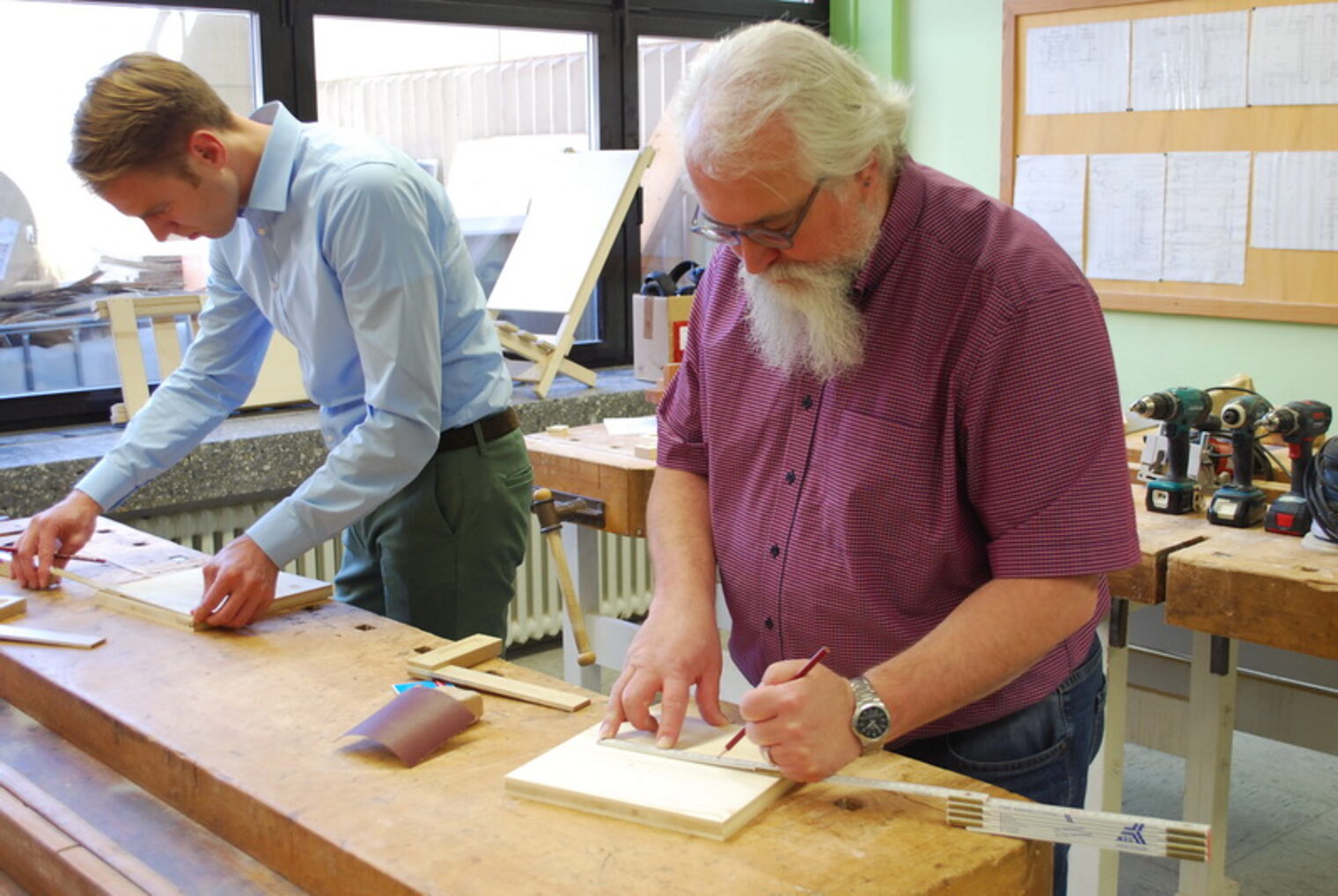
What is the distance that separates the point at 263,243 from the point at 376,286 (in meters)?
0.28

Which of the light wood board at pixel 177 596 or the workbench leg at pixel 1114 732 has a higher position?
the light wood board at pixel 177 596

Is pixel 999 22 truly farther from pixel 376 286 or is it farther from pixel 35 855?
pixel 35 855

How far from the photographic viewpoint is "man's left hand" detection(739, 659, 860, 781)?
45.8 inches

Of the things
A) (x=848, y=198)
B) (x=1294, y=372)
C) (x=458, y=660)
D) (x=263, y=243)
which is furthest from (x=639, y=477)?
(x=1294, y=372)

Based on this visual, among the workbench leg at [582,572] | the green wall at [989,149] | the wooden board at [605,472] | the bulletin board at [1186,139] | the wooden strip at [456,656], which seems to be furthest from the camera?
the green wall at [989,149]

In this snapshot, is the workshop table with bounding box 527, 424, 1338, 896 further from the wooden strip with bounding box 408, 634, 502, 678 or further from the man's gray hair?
the wooden strip with bounding box 408, 634, 502, 678

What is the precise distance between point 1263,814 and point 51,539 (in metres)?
2.66

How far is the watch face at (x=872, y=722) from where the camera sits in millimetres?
1198

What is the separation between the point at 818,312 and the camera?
1.35m

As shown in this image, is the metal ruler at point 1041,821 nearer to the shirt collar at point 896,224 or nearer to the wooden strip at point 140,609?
the shirt collar at point 896,224

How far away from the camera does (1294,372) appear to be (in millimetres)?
3916

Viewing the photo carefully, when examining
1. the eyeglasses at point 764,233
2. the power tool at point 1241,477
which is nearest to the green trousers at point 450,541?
the eyeglasses at point 764,233

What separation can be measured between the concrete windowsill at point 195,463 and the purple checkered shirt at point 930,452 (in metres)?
1.99

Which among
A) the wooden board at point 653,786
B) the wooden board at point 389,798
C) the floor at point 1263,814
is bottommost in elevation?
the floor at point 1263,814
